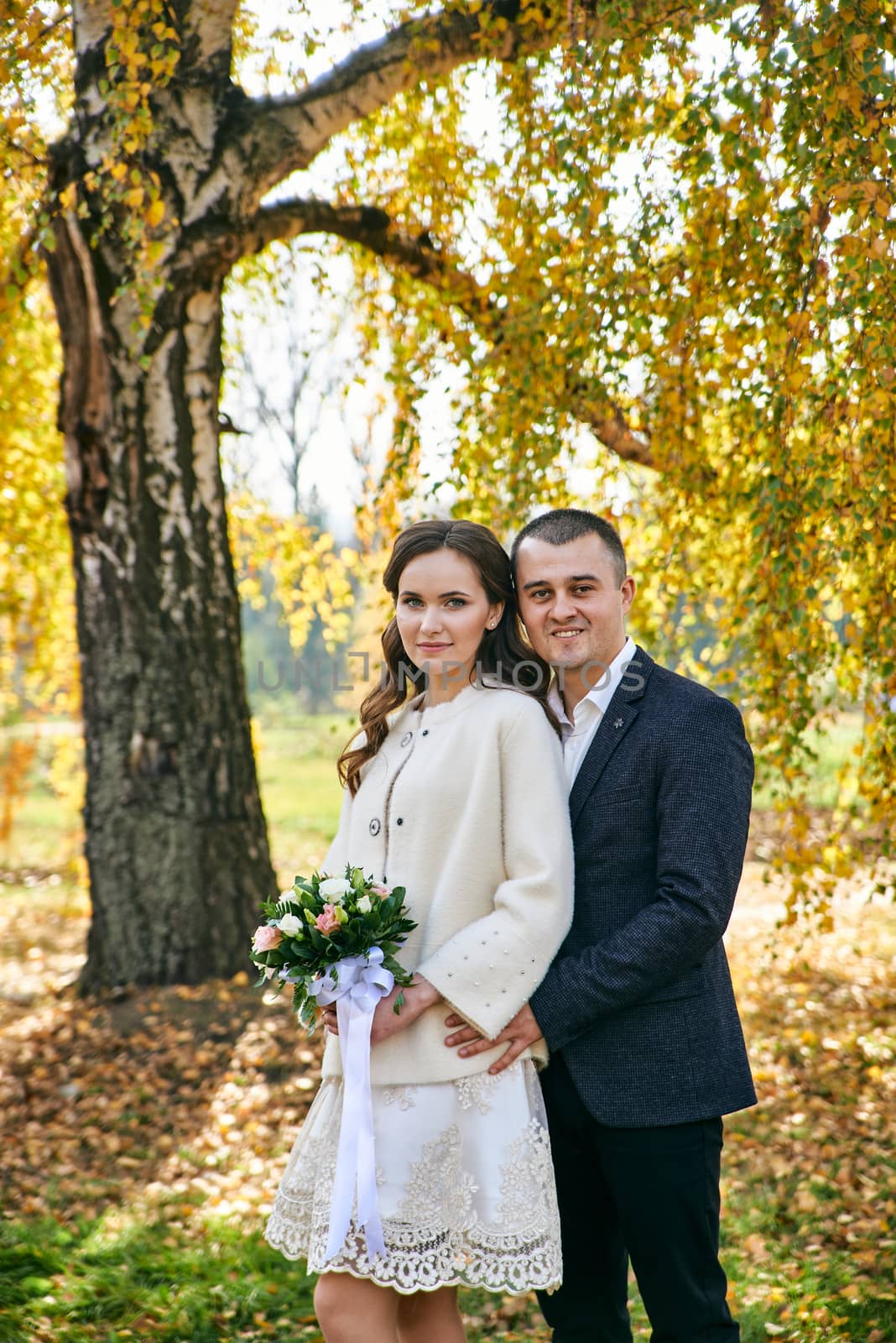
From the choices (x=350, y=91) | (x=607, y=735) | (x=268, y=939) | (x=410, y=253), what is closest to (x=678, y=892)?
(x=607, y=735)

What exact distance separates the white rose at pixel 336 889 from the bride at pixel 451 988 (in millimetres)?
194

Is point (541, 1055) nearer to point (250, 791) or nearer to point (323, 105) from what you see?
point (250, 791)

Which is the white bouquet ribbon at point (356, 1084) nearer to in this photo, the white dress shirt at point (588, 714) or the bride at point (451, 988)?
the bride at point (451, 988)

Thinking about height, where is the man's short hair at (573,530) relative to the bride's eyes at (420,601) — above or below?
above

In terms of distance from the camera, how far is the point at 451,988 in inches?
79.7

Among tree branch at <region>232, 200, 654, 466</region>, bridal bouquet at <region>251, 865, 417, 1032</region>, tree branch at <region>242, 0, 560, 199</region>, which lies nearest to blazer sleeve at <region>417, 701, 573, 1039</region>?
bridal bouquet at <region>251, 865, 417, 1032</region>

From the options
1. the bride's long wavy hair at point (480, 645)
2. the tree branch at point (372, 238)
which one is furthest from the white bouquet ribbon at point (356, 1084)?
the tree branch at point (372, 238)

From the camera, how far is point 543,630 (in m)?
2.32

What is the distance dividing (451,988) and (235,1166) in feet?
8.23

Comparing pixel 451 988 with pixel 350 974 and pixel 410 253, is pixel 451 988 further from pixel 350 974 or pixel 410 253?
pixel 410 253

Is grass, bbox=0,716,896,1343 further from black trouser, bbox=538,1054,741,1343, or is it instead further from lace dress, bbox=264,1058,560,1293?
lace dress, bbox=264,1058,560,1293

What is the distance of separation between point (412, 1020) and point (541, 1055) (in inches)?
10.0

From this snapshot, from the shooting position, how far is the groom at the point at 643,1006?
200 centimetres

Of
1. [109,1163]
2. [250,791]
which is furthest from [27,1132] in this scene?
[250,791]
